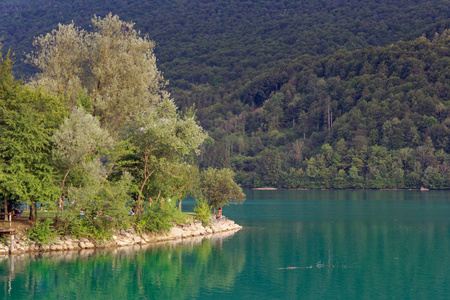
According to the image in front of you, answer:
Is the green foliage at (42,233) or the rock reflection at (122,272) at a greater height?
the green foliage at (42,233)

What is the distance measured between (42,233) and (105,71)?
16.1 m

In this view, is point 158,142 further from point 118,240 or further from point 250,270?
point 250,270

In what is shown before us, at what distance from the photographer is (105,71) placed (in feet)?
156

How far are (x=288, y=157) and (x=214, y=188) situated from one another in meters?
134

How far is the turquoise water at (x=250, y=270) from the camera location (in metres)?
27.2

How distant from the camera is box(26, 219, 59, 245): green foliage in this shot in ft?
119

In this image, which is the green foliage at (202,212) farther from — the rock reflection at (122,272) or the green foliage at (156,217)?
the rock reflection at (122,272)

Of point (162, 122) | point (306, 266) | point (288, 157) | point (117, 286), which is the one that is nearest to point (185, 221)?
point (162, 122)

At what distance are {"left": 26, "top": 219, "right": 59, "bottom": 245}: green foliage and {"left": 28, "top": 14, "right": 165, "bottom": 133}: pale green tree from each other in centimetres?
1179

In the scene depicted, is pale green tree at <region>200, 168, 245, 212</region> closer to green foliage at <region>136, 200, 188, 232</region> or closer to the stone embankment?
the stone embankment

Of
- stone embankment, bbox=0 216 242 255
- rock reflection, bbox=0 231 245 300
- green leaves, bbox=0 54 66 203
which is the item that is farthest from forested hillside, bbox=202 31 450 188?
green leaves, bbox=0 54 66 203

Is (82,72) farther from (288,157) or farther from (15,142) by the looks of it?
(288,157)

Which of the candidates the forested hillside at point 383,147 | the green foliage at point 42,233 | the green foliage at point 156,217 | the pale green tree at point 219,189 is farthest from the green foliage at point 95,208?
the forested hillside at point 383,147

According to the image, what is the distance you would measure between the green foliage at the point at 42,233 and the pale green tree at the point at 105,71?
11789mm
